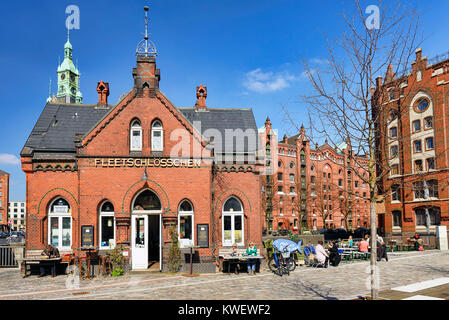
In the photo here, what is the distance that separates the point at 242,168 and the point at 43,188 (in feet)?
31.5

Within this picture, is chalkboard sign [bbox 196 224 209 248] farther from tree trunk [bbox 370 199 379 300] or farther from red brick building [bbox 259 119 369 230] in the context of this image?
red brick building [bbox 259 119 369 230]

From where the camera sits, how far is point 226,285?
13.1m

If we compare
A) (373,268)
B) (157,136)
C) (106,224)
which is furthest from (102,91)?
(373,268)

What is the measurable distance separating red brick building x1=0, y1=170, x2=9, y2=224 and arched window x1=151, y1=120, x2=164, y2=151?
305 feet

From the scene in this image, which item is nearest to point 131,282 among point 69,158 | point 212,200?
point 212,200

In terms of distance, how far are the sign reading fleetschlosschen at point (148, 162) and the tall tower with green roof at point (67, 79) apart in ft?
283

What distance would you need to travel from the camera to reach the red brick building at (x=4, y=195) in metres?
94.2

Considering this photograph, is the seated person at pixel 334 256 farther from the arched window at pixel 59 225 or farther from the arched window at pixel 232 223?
the arched window at pixel 59 225

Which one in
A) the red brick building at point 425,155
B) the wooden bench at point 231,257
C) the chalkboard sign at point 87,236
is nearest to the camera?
the wooden bench at point 231,257

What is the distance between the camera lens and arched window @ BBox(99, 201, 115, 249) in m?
17.3

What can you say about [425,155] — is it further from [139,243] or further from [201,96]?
[139,243]

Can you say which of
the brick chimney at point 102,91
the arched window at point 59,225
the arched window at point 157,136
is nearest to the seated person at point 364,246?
the arched window at point 157,136

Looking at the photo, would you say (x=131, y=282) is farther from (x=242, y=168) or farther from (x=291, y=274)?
(x=242, y=168)
